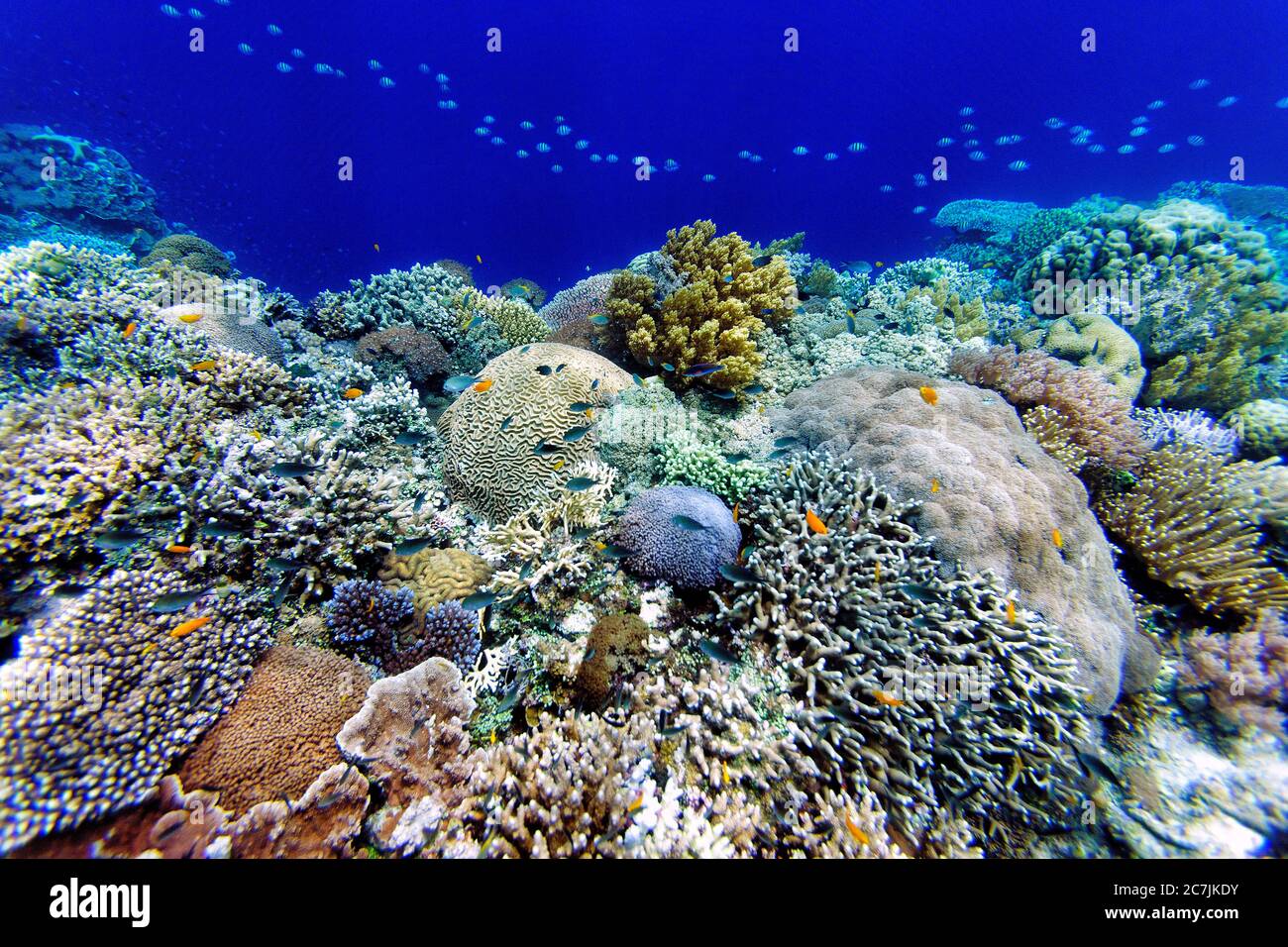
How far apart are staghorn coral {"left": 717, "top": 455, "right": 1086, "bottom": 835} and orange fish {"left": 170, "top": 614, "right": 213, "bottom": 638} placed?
406cm

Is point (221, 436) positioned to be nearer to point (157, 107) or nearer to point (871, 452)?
point (871, 452)

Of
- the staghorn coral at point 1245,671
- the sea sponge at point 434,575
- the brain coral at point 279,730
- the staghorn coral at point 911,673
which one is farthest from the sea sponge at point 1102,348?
the brain coral at point 279,730

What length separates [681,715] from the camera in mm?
3602

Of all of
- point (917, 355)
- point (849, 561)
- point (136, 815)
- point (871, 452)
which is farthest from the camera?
point (917, 355)

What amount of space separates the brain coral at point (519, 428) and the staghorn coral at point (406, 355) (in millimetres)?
1451

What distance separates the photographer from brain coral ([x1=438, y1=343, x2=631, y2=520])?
5387mm

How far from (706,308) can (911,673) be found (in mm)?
5177

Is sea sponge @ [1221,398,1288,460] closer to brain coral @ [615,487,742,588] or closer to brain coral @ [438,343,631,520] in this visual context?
brain coral @ [615,487,742,588]

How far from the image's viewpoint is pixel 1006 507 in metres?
4.59

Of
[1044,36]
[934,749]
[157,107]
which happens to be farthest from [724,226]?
[934,749]

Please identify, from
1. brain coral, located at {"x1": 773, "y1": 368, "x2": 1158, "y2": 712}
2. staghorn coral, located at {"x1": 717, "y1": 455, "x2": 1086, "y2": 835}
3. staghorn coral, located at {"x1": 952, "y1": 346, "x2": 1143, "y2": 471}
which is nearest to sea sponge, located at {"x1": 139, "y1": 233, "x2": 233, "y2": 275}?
brain coral, located at {"x1": 773, "y1": 368, "x2": 1158, "y2": 712}

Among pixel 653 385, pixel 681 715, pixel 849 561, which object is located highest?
pixel 653 385

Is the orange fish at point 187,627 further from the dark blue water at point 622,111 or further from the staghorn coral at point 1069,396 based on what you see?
the dark blue water at point 622,111

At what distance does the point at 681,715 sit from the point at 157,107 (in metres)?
117
